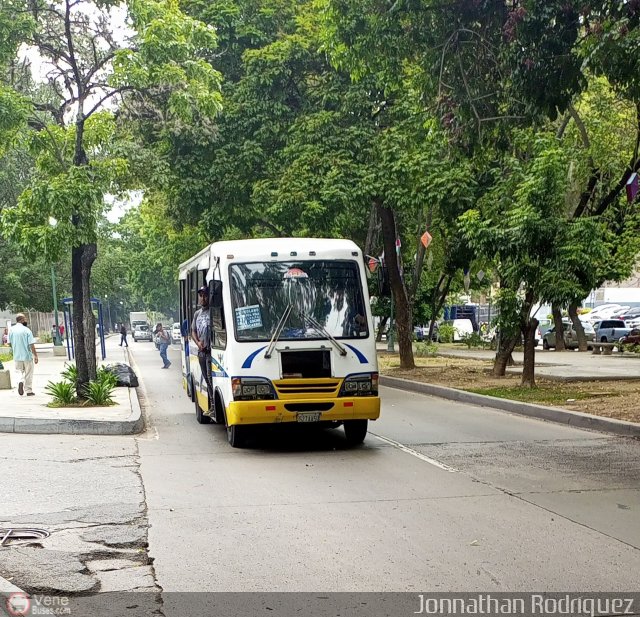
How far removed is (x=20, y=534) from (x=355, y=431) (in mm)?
5741

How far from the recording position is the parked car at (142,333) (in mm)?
84688

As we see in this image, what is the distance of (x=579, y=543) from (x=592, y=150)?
15.7 m

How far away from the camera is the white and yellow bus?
1113 centimetres

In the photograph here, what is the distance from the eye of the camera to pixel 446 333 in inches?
2057

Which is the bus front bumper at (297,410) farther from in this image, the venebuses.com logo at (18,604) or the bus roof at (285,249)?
the venebuses.com logo at (18,604)

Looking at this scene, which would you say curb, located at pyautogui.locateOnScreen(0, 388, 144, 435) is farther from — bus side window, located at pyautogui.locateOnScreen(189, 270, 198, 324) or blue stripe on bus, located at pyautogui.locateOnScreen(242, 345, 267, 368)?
blue stripe on bus, located at pyautogui.locateOnScreen(242, 345, 267, 368)

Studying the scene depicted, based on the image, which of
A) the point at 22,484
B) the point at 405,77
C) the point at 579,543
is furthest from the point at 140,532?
the point at 405,77

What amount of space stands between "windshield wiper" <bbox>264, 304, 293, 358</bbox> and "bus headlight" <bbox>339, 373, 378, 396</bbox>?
1053mm

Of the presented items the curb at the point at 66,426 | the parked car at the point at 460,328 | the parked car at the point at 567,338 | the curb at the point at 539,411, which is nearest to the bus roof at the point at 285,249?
the curb at the point at 66,426

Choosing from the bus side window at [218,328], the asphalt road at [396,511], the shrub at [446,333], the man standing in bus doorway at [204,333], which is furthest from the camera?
the shrub at [446,333]

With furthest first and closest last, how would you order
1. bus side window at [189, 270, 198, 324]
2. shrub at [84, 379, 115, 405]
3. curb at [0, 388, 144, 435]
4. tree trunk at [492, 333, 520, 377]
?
tree trunk at [492, 333, 520, 377]
shrub at [84, 379, 115, 405]
bus side window at [189, 270, 198, 324]
curb at [0, 388, 144, 435]

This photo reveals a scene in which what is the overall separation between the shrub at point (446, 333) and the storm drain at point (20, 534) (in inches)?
1810

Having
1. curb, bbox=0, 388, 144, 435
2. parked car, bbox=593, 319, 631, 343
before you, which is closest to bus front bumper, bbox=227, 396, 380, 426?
curb, bbox=0, 388, 144, 435

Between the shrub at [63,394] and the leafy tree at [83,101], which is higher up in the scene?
the leafy tree at [83,101]
